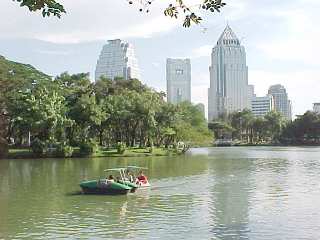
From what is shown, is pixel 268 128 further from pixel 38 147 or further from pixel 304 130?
pixel 38 147

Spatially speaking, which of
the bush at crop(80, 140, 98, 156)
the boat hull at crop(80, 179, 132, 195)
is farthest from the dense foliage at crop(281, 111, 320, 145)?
the boat hull at crop(80, 179, 132, 195)

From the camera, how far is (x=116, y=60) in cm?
15925

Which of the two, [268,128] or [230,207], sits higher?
[268,128]

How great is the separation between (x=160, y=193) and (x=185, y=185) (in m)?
4.38

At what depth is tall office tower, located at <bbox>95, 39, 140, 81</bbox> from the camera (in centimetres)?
15762

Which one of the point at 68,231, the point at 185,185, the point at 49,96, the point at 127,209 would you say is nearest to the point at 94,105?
the point at 49,96

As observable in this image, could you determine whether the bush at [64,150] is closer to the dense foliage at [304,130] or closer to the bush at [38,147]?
the bush at [38,147]

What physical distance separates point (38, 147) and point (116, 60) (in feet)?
317

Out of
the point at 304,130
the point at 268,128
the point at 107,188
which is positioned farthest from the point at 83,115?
the point at 268,128

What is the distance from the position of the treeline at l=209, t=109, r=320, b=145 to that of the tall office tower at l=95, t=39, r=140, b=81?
30.1m

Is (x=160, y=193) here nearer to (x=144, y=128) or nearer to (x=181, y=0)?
(x=181, y=0)

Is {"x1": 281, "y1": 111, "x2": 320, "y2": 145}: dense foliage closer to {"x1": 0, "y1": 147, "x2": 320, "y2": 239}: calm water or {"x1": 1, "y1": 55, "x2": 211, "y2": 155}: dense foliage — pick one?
{"x1": 1, "y1": 55, "x2": 211, "y2": 155}: dense foliage

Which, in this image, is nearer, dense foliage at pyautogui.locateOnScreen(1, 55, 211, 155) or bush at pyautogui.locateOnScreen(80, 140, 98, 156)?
dense foliage at pyautogui.locateOnScreen(1, 55, 211, 155)

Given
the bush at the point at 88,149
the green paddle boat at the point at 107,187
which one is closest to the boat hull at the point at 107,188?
the green paddle boat at the point at 107,187
